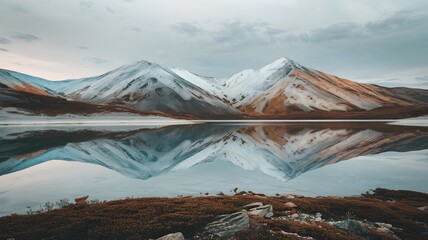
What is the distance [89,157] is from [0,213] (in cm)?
2390

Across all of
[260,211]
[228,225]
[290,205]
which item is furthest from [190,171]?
[228,225]

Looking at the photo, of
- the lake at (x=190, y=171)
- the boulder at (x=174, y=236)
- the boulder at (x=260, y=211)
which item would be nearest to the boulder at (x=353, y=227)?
the boulder at (x=260, y=211)

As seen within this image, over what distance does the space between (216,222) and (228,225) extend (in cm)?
83

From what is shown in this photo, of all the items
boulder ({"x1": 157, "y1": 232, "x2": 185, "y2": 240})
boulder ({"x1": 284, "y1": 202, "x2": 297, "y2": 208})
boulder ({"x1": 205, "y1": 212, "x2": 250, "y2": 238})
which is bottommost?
boulder ({"x1": 157, "y1": 232, "x2": 185, "y2": 240})

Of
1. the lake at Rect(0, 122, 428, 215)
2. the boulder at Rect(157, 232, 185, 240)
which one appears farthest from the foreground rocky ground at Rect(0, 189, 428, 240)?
the lake at Rect(0, 122, 428, 215)

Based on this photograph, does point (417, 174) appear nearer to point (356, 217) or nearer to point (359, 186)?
point (359, 186)

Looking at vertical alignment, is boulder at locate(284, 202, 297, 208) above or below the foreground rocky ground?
above

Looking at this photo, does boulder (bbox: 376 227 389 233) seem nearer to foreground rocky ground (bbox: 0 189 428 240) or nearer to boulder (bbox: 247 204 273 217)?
foreground rocky ground (bbox: 0 189 428 240)

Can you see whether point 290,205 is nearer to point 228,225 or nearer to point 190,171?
point 228,225

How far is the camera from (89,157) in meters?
41.4

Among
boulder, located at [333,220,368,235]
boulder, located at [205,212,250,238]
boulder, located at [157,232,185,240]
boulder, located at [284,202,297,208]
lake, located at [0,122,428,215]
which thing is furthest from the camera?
lake, located at [0,122,428,215]

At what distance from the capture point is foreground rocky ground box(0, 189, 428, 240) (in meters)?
13.2

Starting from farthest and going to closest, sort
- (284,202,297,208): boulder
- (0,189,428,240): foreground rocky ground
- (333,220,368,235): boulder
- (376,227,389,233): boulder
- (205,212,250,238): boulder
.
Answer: (284,202,297,208): boulder < (376,227,389,233): boulder < (333,220,368,235): boulder < (0,189,428,240): foreground rocky ground < (205,212,250,238): boulder

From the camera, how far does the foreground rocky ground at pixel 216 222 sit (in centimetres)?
1318
